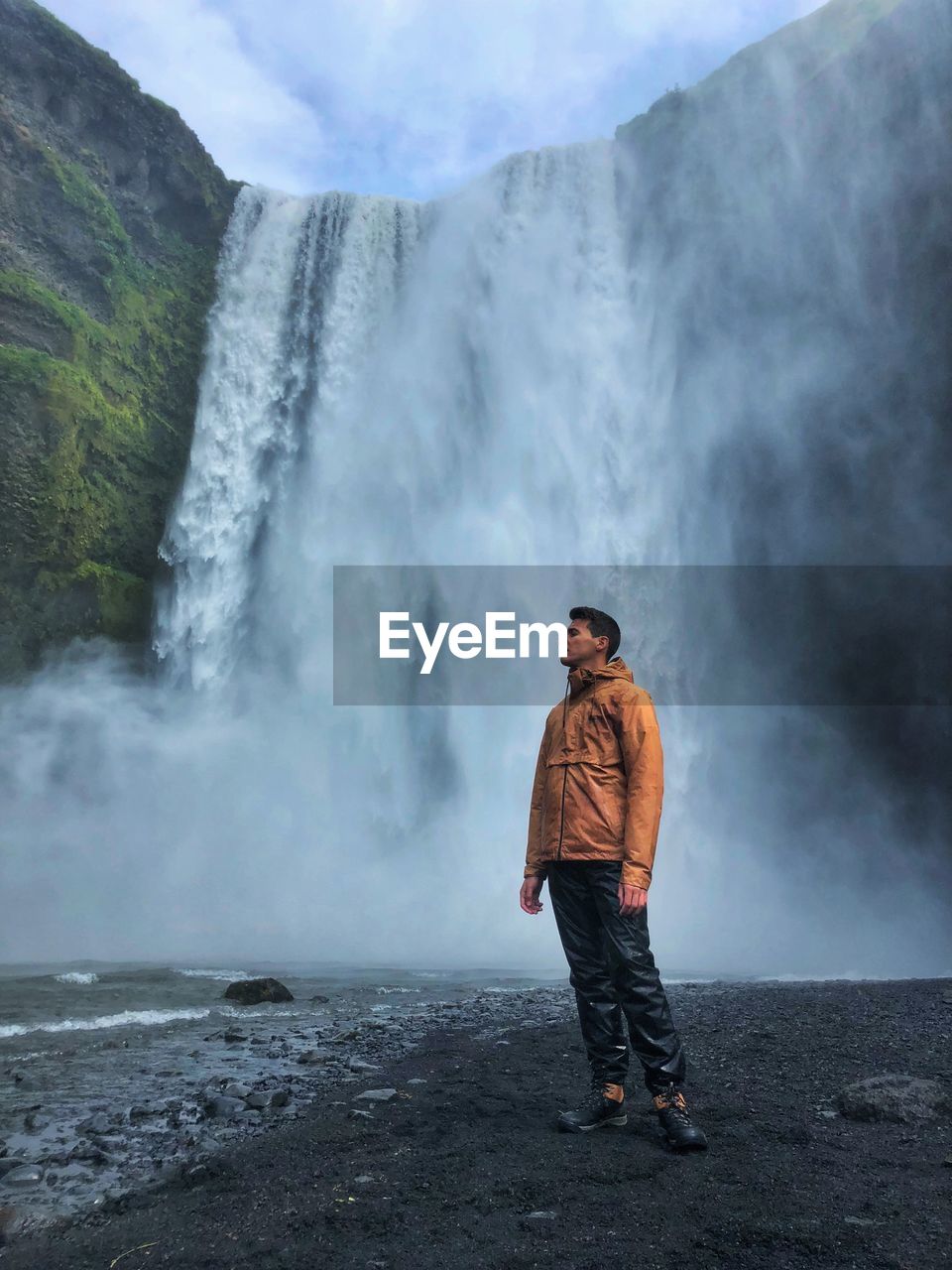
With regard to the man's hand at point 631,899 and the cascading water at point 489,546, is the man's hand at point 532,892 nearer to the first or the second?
the man's hand at point 631,899

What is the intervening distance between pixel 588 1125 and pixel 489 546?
17.2 meters

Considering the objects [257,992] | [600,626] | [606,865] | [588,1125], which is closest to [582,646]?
[600,626]

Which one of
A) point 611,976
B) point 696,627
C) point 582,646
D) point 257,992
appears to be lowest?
point 257,992

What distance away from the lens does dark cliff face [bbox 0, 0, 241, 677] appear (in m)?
21.5

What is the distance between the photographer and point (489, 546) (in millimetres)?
20172

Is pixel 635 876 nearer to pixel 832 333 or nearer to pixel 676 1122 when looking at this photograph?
pixel 676 1122

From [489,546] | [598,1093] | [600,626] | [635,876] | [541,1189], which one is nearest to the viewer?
[541,1189]

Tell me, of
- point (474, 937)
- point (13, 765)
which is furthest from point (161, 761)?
point (474, 937)

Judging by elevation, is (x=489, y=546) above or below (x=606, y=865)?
above

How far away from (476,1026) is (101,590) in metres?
19.3

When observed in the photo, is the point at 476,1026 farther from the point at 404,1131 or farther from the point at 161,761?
the point at 161,761

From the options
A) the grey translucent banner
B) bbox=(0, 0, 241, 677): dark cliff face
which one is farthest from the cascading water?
bbox=(0, 0, 241, 677): dark cliff face

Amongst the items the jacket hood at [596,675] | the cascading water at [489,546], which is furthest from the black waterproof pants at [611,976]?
the cascading water at [489,546]

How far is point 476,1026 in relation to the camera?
6.79m
